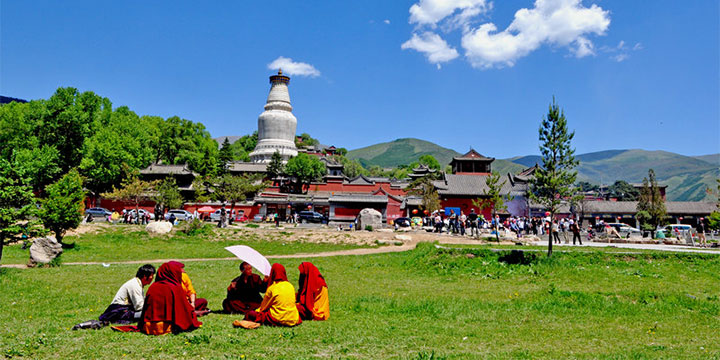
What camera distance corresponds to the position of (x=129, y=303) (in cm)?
700

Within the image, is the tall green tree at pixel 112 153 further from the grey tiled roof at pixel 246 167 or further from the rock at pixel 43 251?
the rock at pixel 43 251

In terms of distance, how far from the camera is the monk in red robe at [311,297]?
292 inches

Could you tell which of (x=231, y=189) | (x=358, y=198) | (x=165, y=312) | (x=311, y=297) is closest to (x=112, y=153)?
(x=231, y=189)

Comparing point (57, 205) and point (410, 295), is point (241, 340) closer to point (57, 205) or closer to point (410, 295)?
point (410, 295)

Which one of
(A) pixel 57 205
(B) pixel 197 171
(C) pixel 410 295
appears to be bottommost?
(C) pixel 410 295

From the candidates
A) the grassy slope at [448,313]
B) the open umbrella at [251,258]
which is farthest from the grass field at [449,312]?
the open umbrella at [251,258]

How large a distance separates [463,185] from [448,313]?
137 ft

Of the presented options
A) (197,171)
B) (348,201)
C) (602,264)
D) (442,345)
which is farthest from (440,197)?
(442,345)

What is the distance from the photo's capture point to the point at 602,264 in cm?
1424

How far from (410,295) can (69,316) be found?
6833mm

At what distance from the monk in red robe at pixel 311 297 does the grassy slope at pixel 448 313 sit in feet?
0.92

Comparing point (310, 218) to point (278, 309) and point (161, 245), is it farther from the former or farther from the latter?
point (278, 309)

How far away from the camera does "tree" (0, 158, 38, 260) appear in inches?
499

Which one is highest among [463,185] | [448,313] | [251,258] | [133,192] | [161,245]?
[463,185]
